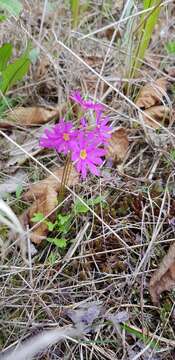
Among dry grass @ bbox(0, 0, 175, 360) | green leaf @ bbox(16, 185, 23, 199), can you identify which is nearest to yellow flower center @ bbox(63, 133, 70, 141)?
dry grass @ bbox(0, 0, 175, 360)

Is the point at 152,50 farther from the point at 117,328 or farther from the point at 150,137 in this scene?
the point at 117,328

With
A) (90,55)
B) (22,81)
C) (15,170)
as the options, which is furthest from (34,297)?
(90,55)

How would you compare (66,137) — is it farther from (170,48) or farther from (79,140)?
(170,48)

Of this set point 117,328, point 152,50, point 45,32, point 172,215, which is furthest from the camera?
point 152,50

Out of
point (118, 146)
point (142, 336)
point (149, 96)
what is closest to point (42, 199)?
point (118, 146)

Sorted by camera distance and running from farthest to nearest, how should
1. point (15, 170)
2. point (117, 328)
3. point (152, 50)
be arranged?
point (152, 50), point (15, 170), point (117, 328)

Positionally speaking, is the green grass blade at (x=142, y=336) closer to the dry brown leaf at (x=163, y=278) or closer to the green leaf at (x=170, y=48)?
the dry brown leaf at (x=163, y=278)
